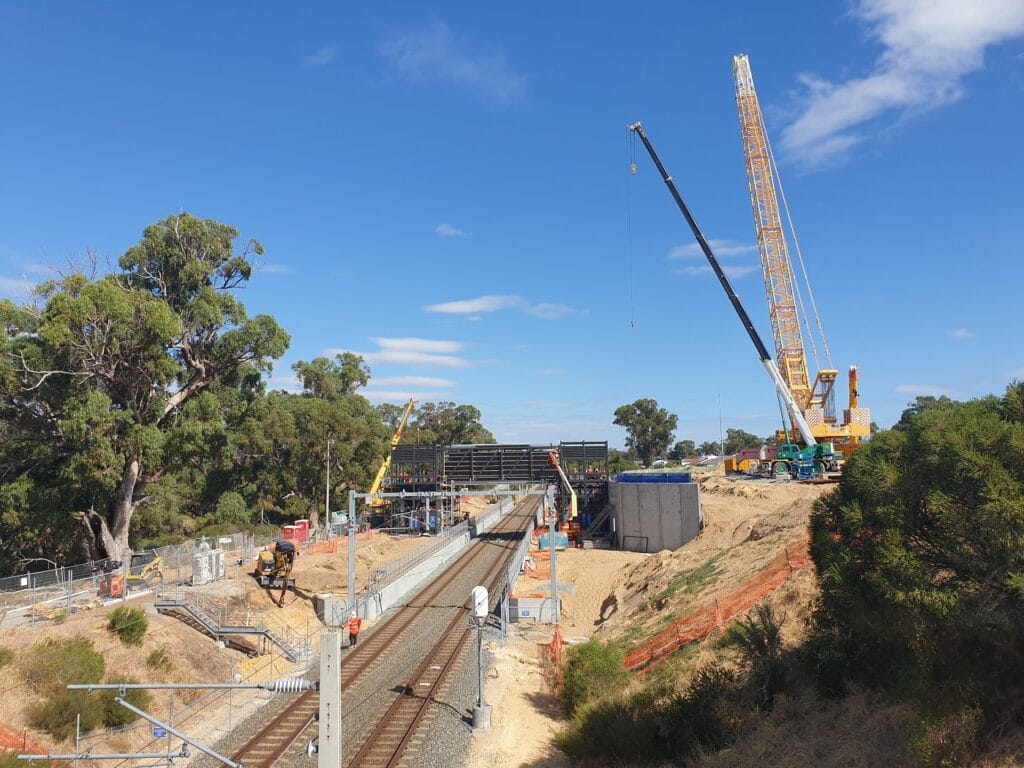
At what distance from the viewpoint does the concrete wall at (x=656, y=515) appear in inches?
2130

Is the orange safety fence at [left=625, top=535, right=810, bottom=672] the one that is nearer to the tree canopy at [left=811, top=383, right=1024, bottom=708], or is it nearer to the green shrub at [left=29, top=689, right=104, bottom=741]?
the tree canopy at [left=811, top=383, right=1024, bottom=708]

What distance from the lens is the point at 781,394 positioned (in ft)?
203

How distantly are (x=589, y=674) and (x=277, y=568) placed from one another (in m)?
20.4

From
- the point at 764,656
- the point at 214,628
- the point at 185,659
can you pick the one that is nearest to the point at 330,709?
the point at 764,656

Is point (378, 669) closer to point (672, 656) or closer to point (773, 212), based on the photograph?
point (672, 656)

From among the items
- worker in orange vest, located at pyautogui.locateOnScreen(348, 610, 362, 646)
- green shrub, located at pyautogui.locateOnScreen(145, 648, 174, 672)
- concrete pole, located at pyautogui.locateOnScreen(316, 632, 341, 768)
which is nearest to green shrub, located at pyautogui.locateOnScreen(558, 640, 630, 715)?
worker in orange vest, located at pyautogui.locateOnScreen(348, 610, 362, 646)

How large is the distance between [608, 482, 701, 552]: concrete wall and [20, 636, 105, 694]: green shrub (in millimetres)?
42242

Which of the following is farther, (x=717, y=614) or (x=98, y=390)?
(x=98, y=390)

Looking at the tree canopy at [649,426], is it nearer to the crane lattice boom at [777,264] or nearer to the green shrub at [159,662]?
the crane lattice boom at [777,264]

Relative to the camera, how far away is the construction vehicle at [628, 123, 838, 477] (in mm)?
59000

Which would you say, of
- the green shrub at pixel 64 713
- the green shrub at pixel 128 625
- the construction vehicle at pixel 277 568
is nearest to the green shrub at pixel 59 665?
the green shrub at pixel 64 713

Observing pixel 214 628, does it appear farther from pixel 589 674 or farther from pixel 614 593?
pixel 614 593

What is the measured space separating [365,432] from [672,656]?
167 ft

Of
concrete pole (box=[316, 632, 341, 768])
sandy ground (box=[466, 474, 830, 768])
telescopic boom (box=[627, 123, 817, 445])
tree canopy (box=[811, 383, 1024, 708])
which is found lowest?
sandy ground (box=[466, 474, 830, 768])
